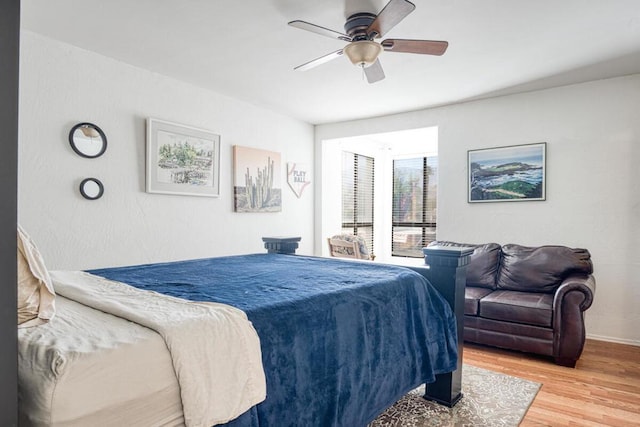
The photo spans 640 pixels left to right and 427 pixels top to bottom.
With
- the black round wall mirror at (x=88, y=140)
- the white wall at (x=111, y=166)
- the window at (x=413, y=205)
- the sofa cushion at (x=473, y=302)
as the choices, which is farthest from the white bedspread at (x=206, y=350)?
the window at (x=413, y=205)

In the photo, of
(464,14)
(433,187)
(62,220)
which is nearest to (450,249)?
(464,14)

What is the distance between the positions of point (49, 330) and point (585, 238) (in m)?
4.45

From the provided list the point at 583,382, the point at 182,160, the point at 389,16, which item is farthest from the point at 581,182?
the point at 182,160

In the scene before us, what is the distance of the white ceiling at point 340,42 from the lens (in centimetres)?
250

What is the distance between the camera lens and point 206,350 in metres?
1.06

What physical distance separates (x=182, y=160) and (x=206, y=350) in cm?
321

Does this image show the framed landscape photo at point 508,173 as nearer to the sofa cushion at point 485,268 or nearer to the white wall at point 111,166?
the sofa cushion at point 485,268

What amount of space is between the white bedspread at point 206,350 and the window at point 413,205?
5.64m

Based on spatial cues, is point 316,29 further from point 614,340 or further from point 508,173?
point 614,340

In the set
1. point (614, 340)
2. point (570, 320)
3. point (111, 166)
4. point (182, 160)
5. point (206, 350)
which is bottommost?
point (614, 340)

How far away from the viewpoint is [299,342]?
138 cm

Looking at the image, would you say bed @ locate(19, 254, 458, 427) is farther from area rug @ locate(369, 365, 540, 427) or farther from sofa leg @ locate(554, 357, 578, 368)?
sofa leg @ locate(554, 357, 578, 368)

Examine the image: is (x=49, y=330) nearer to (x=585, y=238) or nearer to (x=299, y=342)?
(x=299, y=342)

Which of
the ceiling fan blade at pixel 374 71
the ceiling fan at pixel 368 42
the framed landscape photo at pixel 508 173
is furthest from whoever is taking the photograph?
the framed landscape photo at pixel 508 173
